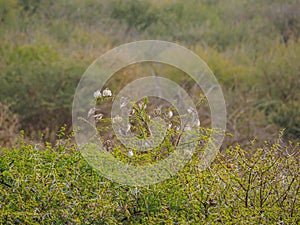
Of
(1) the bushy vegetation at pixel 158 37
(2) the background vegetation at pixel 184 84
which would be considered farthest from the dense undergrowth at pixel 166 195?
(1) the bushy vegetation at pixel 158 37

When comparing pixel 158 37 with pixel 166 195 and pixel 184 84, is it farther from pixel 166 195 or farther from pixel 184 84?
pixel 166 195

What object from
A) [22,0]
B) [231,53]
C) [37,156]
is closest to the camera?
[37,156]

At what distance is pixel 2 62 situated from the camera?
1205 centimetres

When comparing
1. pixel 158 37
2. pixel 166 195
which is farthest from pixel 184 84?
pixel 166 195

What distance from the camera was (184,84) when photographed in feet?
32.0

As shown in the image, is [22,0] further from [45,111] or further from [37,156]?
[37,156]

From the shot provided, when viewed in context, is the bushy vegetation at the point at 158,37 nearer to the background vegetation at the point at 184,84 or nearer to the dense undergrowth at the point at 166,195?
the background vegetation at the point at 184,84

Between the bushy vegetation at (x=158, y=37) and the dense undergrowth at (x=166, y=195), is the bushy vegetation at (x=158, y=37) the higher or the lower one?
Answer: the higher one

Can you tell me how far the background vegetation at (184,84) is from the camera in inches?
117

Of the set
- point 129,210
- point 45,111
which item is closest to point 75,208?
point 129,210

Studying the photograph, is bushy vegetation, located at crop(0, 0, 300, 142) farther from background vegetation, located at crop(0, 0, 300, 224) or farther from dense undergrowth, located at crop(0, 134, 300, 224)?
A: dense undergrowth, located at crop(0, 134, 300, 224)

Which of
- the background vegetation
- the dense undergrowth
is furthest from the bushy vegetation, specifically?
the dense undergrowth

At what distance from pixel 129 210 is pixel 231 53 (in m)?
11.5

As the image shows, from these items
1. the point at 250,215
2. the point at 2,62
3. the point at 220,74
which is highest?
the point at 220,74
